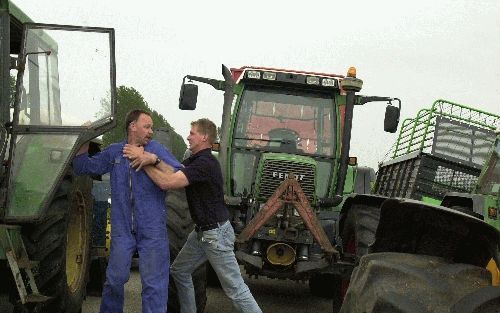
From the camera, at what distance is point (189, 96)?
7.94 m

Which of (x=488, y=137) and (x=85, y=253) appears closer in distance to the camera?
(x=85, y=253)

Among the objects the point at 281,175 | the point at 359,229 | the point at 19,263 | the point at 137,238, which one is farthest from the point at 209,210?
the point at 281,175

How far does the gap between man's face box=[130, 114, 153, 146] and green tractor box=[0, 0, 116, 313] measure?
43cm

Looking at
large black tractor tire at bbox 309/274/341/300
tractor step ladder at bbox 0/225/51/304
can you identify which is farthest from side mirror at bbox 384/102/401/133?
tractor step ladder at bbox 0/225/51/304

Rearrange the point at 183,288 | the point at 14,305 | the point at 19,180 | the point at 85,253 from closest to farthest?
the point at 14,305 → the point at 19,180 → the point at 183,288 → the point at 85,253

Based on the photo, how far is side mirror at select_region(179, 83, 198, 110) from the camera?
26.0 ft

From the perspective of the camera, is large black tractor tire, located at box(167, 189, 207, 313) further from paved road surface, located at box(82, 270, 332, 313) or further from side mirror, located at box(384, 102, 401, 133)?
side mirror, located at box(384, 102, 401, 133)

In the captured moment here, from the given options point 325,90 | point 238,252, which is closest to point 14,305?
point 238,252

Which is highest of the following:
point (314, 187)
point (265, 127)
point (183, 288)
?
point (265, 127)

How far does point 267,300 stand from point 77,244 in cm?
338

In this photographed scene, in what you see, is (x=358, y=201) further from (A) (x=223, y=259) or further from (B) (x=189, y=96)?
(A) (x=223, y=259)

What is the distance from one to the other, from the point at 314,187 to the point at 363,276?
4.76 m

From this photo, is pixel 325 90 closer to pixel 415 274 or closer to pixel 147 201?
→ pixel 147 201

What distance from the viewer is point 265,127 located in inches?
328
